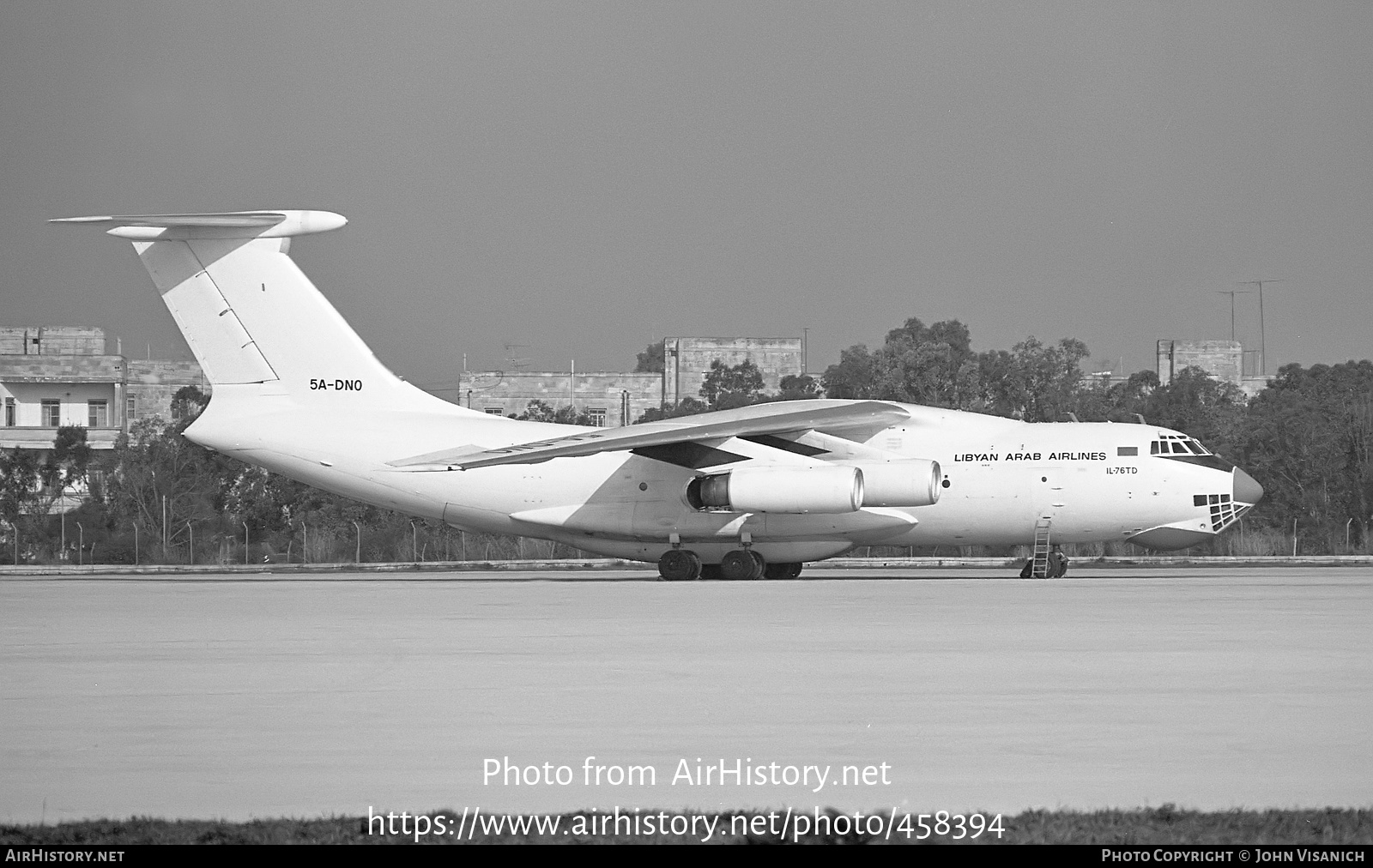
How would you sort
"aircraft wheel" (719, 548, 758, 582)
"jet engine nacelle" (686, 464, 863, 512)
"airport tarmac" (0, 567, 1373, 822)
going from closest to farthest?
1. "airport tarmac" (0, 567, 1373, 822)
2. "jet engine nacelle" (686, 464, 863, 512)
3. "aircraft wheel" (719, 548, 758, 582)

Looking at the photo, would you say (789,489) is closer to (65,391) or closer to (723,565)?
(723,565)

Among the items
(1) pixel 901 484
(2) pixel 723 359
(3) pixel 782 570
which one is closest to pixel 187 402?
(2) pixel 723 359

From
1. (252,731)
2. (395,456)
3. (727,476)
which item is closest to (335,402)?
(395,456)

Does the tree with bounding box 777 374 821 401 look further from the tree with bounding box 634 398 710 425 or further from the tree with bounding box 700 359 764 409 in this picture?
the tree with bounding box 634 398 710 425

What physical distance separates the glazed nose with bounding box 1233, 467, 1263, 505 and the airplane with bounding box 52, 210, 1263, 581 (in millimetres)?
37

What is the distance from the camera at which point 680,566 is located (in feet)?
65.8

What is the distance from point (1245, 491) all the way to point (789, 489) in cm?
613

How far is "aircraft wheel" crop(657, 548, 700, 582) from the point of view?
2003 cm

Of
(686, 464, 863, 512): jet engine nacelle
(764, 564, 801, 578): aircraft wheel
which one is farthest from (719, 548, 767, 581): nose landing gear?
(686, 464, 863, 512): jet engine nacelle

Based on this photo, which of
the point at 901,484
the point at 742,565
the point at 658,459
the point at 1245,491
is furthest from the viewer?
the point at 658,459

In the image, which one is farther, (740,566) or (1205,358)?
(1205,358)

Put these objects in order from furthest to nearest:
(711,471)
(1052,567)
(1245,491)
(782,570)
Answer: (782,570), (711,471), (1052,567), (1245,491)

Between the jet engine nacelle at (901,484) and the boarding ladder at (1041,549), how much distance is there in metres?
1.58
